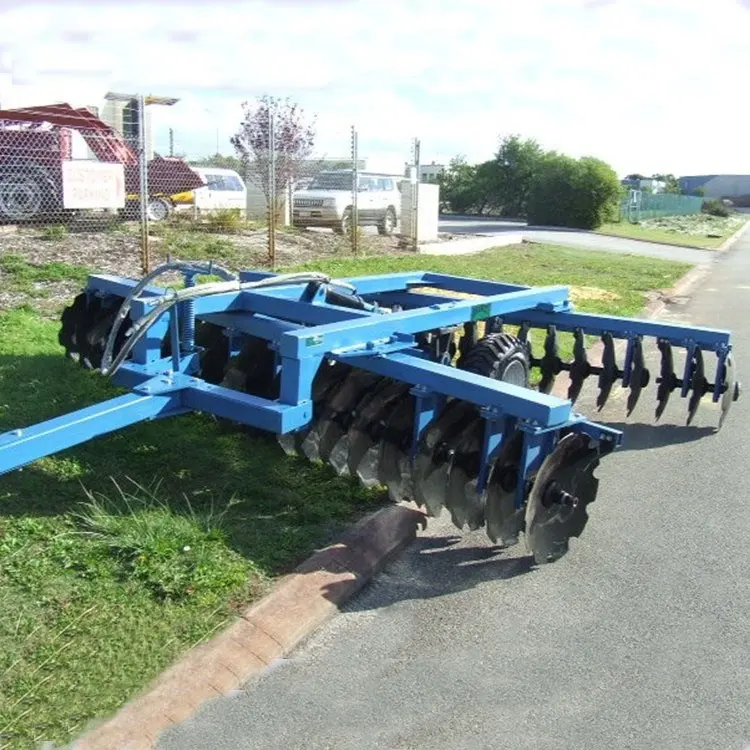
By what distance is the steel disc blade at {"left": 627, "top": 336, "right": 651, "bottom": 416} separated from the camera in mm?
6145

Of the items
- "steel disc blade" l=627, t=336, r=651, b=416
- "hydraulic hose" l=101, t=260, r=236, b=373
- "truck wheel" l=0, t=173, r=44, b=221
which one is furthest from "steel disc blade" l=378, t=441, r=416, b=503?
"truck wheel" l=0, t=173, r=44, b=221

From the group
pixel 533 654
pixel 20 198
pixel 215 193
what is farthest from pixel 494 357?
pixel 215 193

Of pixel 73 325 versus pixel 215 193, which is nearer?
pixel 73 325

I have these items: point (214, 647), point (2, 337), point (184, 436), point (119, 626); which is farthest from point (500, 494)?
point (2, 337)

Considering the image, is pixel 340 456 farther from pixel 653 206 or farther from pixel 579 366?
pixel 653 206

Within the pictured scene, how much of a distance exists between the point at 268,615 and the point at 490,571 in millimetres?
1112

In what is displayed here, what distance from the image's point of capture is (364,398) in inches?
177

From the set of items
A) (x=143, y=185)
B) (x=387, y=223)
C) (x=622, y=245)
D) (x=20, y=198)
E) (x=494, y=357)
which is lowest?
(x=622, y=245)

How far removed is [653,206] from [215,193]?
1390 inches

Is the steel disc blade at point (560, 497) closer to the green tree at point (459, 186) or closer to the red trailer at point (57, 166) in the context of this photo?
the red trailer at point (57, 166)

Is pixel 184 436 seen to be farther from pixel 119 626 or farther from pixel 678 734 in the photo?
pixel 678 734

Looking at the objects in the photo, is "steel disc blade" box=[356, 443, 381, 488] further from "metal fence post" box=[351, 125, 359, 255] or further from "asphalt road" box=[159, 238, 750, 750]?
"metal fence post" box=[351, 125, 359, 255]

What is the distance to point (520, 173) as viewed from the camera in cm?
4550

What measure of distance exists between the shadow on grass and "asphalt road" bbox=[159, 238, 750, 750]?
45 centimetres
